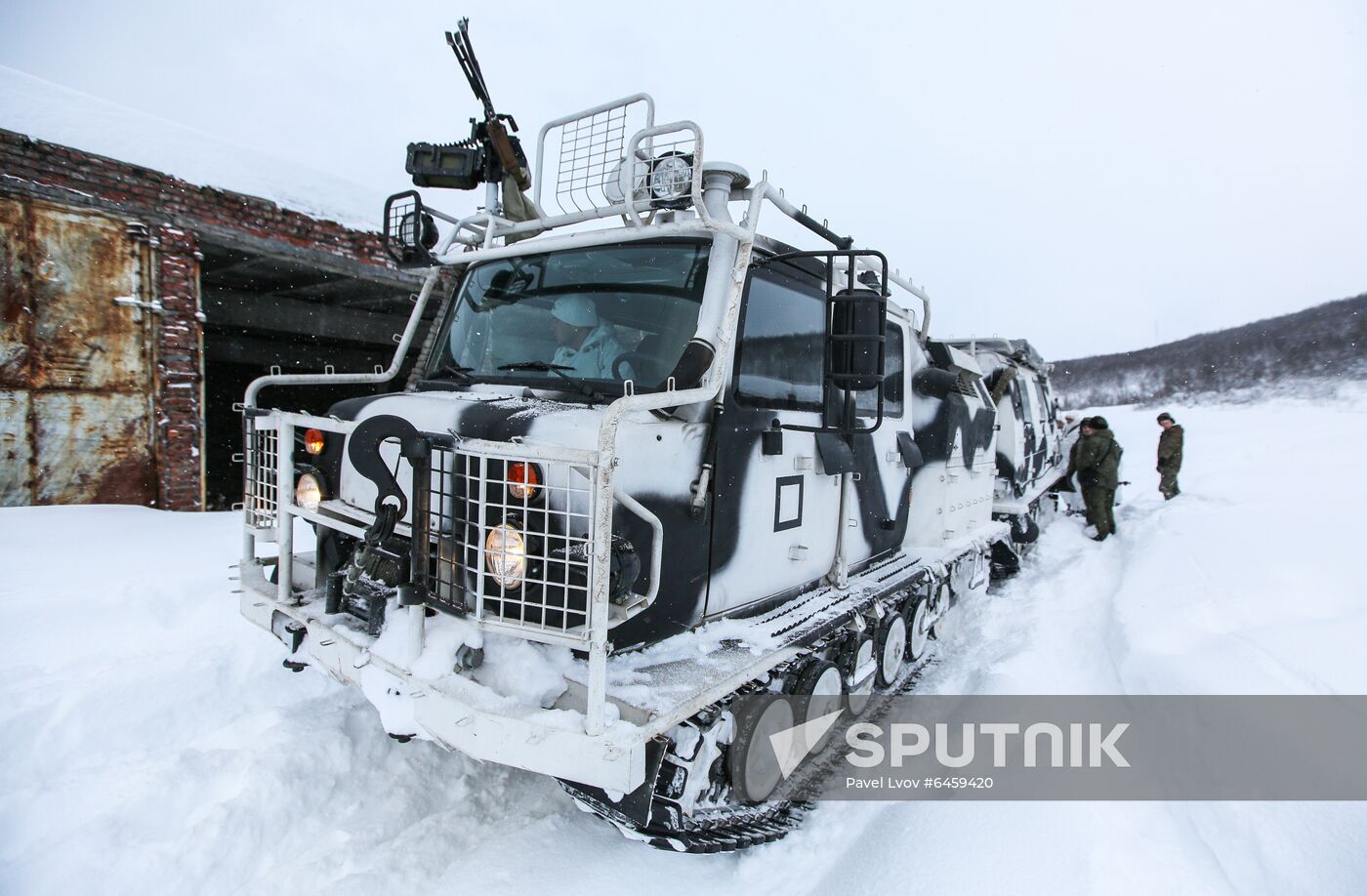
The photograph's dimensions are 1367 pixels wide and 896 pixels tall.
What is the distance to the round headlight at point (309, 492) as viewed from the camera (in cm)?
303

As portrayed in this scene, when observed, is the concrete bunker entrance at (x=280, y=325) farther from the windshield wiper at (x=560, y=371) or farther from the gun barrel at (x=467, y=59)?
the windshield wiper at (x=560, y=371)

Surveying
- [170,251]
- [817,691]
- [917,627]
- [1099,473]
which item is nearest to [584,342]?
[817,691]

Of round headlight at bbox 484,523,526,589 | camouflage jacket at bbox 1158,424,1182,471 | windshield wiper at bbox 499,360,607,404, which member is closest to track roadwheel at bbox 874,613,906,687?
windshield wiper at bbox 499,360,607,404

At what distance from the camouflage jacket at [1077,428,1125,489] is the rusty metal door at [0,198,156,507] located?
11377mm

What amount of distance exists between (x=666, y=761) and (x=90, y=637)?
3.94m

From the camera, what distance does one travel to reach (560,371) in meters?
2.91

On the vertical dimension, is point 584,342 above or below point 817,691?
above

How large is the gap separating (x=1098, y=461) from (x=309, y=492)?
392 inches

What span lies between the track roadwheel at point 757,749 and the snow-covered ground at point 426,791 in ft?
0.84

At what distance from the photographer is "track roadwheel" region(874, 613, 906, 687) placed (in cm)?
411

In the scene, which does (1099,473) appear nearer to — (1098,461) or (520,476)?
(1098,461)

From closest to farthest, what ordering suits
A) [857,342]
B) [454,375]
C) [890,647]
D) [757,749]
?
[857,342] → [757,749] → [454,375] → [890,647]

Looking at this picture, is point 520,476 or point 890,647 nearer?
point 520,476

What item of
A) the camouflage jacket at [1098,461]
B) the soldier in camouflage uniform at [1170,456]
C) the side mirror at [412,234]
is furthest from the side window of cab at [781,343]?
the soldier in camouflage uniform at [1170,456]
